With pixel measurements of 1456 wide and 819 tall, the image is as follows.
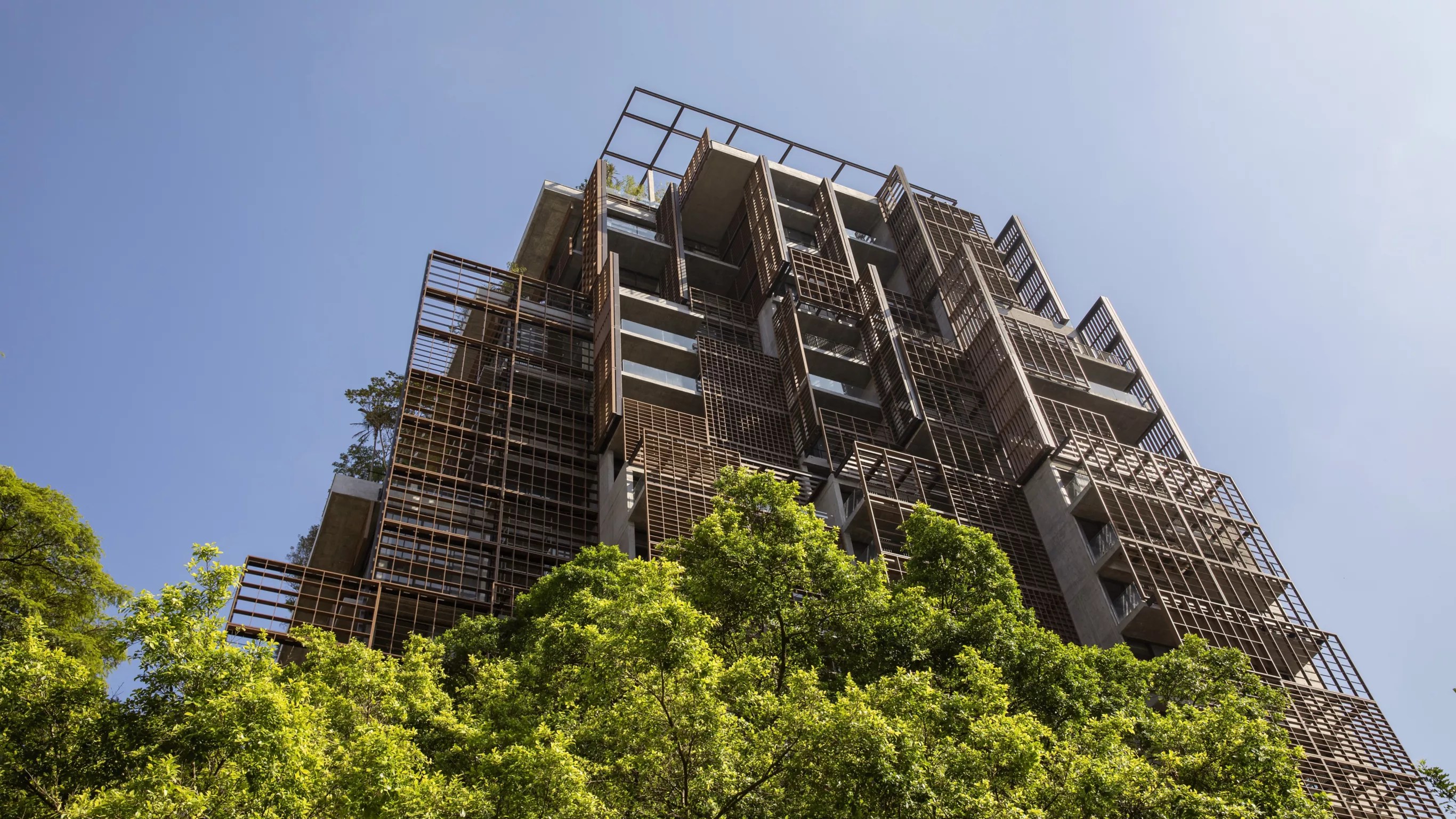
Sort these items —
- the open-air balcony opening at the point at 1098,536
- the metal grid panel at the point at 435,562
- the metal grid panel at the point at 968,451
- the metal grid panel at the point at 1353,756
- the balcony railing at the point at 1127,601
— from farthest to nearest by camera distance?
the metal grid panel at the point at 968,451, the metal grid panel at the point at 435,562, the open-air balcony opening at the point at 1098,536, the balcony railing at the point at 1127,601, the metal grid panel at the point at 1353,756

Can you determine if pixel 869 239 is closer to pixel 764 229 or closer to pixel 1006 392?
pixel 764 229

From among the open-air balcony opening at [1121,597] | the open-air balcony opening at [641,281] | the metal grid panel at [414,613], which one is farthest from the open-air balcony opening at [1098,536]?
the open-air balcony opening at [641,281]

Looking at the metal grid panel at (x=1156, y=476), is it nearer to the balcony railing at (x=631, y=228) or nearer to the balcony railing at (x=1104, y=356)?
the balcony railing at (x=1104, y=356)

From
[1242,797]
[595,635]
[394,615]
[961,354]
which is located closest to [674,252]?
[961,354]

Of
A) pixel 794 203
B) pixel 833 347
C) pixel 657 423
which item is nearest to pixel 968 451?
pixel 833 347

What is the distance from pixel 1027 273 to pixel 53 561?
153 feet

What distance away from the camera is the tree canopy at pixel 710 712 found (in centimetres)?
1480

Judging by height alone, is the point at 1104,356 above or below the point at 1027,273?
below

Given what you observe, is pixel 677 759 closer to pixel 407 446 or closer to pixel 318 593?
pixel 318 593

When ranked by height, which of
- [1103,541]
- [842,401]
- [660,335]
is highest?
[660,335]

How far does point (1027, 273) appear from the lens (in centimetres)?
5928

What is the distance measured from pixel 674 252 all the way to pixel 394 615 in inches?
1131

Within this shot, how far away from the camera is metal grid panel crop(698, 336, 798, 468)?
1827 inches

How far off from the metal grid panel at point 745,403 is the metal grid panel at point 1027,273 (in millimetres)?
14520
